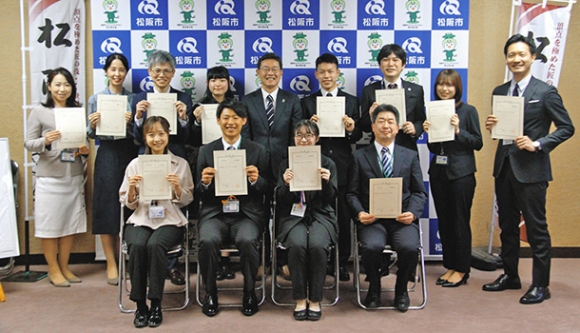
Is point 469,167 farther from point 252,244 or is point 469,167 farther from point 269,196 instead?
point 252,244

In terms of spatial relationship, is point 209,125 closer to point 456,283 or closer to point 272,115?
point 272,115

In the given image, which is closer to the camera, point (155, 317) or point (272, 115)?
point (155, 317)

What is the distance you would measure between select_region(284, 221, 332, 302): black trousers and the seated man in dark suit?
11.2 inches

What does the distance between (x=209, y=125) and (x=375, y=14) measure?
6.42 feet

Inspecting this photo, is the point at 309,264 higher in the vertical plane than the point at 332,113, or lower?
lower

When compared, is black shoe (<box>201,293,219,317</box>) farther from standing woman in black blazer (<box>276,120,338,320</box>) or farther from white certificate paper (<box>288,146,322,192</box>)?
white certificate paper (<box>288,146,322,192</box>)

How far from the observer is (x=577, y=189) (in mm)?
5023

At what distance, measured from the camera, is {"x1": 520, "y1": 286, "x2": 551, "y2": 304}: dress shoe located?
3.75m

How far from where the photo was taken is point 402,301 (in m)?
3.62

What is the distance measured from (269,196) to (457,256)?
1713 mm

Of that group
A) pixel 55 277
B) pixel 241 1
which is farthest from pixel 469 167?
pixel 55 277

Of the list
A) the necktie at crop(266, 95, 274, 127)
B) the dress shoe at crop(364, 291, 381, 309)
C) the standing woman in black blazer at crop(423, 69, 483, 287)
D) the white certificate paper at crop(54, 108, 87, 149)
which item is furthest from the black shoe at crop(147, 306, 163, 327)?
the standing woman in black blazer at crop(423, 69, 483, 287)

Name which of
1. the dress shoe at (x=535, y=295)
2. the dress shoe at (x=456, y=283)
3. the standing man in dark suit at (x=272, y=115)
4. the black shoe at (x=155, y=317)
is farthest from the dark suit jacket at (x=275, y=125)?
the dress shoe at (x=535, y=295)

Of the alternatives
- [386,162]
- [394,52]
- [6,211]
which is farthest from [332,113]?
[6,211]
